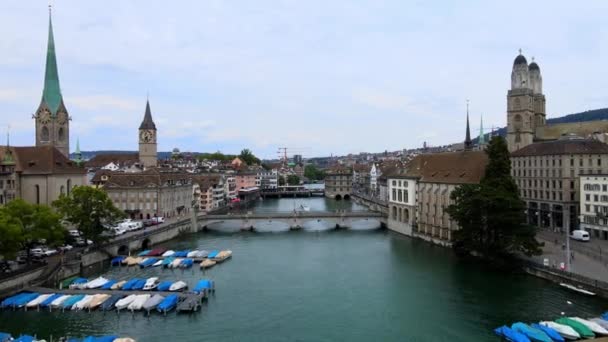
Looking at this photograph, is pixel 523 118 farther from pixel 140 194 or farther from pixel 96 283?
pixel 96 283

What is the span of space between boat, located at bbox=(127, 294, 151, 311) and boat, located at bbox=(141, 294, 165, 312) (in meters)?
0.29

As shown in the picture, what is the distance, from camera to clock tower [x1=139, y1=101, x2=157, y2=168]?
373 feet

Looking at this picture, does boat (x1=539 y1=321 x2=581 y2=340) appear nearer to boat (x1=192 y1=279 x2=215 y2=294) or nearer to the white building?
boat (x1=192 y1=279 x2=215 y2=294)

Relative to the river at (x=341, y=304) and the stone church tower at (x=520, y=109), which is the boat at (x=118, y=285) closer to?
the river at (x=341, y=304)

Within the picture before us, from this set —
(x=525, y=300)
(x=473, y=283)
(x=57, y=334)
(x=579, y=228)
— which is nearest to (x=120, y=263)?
(x=57, y=334)

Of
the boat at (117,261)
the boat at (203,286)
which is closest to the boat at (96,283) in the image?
the boat at (203,286)

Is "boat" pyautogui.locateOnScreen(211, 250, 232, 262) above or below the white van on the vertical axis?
below

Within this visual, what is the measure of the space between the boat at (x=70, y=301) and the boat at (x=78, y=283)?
3691 millimetres

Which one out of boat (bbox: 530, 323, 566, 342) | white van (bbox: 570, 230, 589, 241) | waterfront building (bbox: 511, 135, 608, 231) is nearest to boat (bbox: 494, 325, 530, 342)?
boat (bbox: 530, 323, 566, 342)

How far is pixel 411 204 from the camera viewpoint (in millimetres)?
75438

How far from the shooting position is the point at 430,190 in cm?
7112

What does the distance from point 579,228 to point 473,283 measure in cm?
2422

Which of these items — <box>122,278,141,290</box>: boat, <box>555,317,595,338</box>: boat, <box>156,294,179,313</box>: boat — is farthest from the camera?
<box>122,278,141,290</box>: boat

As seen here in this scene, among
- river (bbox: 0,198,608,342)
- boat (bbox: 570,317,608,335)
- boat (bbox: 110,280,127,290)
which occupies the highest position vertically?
boat (bbox: 110,280,127,290)
